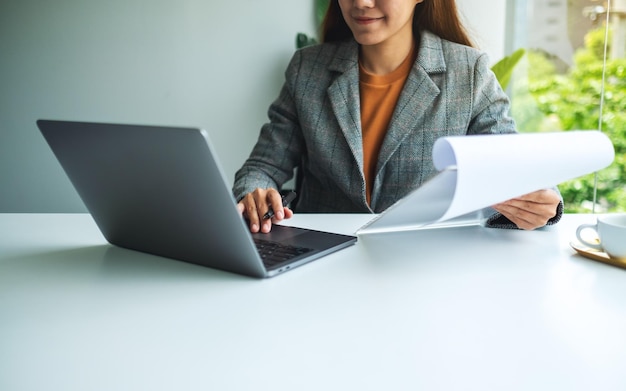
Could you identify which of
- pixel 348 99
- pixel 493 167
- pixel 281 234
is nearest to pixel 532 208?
pixel 493 167

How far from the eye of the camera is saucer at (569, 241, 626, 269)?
2.86 feet

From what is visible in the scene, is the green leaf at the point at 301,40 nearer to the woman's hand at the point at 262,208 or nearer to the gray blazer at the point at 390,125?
the gray blazer at the point at 390,125

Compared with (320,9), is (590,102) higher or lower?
lower

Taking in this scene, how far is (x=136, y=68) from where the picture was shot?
9.05 feet

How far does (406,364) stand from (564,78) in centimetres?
284

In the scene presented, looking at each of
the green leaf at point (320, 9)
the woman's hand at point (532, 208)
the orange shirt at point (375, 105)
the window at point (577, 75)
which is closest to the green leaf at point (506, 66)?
the window at point (577, 75)

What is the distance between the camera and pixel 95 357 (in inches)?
23.0

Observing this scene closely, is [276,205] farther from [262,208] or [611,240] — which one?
[611,240]

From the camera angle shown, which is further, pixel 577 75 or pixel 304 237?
pixel 577 75

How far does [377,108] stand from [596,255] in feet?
2.59

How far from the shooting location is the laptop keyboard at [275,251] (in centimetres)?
87

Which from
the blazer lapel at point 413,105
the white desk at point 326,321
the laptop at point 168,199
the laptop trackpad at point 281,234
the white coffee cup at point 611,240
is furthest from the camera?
the blazer lapel at point 413,105

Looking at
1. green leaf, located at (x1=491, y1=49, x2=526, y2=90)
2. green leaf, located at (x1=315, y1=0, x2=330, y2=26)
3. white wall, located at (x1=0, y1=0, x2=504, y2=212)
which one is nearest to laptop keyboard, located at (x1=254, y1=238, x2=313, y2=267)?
white wall, located at (x1=0, y1=0, x2=504, y2=212)

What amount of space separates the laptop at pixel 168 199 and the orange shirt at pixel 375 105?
0.54 m
